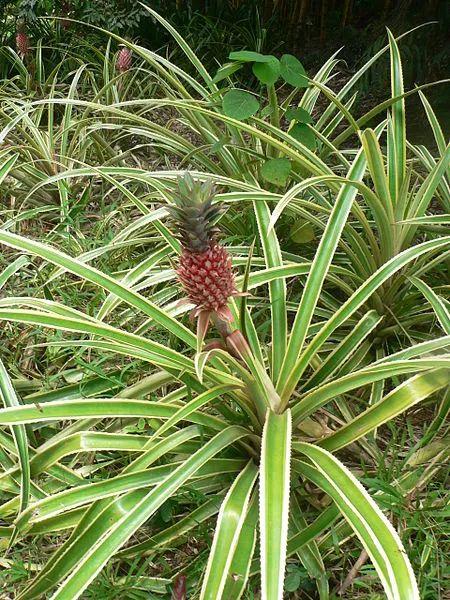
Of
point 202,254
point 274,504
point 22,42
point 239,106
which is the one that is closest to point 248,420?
point 274,504

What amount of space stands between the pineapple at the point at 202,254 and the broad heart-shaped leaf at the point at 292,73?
96cm

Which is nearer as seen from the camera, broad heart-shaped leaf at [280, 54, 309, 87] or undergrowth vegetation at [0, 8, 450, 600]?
undergrowth vegetation at [0, 8, 450, 600]

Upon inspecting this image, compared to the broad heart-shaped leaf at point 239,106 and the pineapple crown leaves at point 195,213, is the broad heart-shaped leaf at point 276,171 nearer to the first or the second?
the broad heart-shaped leaf at point 239,106

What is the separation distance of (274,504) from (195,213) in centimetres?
48

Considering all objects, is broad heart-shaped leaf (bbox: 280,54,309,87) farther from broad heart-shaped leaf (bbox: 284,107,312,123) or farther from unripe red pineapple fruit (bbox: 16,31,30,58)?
unripe red pineapple fruit (bbox: 16,31,30,58)

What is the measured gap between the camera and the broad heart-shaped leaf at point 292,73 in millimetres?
1867

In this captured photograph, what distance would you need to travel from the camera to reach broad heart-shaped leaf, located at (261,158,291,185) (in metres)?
1.87

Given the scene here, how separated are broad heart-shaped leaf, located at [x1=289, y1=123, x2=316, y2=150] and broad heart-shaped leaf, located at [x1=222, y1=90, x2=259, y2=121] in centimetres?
19

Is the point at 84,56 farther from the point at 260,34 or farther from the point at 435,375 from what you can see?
the point at 435,375

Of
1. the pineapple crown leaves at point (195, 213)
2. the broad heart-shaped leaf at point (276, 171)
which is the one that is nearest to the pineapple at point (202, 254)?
the pineapple crown leaves at point (195, 213)

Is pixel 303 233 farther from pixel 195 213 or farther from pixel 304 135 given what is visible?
pixel 195 213

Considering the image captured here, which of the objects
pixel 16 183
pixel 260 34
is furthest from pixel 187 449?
pixel 260 34

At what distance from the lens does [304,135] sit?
1976mm

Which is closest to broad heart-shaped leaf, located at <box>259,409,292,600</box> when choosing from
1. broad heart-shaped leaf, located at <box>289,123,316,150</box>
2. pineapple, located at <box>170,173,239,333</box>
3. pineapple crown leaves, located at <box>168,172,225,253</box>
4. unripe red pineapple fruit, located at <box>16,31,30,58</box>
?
pineapple, located at <box>170,173,239,333</box>
